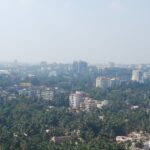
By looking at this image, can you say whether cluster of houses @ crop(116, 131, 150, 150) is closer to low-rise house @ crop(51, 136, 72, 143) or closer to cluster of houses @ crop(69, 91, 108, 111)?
low-rise house @ crop(51, 136, 72, 143)

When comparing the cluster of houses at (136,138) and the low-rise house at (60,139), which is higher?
the low-rise house at (60,139)

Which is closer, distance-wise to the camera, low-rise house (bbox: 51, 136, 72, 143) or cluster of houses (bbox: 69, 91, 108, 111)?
low-rise house (bbox: 51, 136, 72, 143)

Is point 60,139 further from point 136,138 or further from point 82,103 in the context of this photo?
point 82,103

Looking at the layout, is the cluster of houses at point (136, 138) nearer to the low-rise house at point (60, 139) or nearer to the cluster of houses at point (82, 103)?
the low-rise house at point (60, 139)

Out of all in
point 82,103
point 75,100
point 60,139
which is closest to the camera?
point 60,139

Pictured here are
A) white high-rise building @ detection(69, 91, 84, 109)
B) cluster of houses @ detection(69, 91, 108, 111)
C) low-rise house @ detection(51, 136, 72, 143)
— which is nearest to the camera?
low-rise house @ detection(51, 136, 72, 143)

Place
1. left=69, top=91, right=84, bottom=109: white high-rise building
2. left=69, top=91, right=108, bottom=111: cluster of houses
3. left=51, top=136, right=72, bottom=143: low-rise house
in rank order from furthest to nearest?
left=69, top=91, right=84, bottom=109: white high-rise building → left=69, top=91, right=108, bottom=111: cluster of houses → left=51, top=136, right=72, bottom=143: low-rise house

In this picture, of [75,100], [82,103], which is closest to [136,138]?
[82,103]

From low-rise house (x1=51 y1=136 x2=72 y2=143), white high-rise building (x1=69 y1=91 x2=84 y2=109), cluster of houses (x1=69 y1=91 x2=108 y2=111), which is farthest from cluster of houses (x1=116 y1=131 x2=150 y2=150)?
white high-rise building (x1=69 y1=91 x2=84 y2=109)

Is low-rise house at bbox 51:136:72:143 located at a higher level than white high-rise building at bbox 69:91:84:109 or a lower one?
higher

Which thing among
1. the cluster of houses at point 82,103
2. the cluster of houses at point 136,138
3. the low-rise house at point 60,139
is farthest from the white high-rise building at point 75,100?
the low-rise house at point 60,139

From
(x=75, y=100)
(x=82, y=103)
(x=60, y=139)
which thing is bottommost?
(x=82, y=103)
